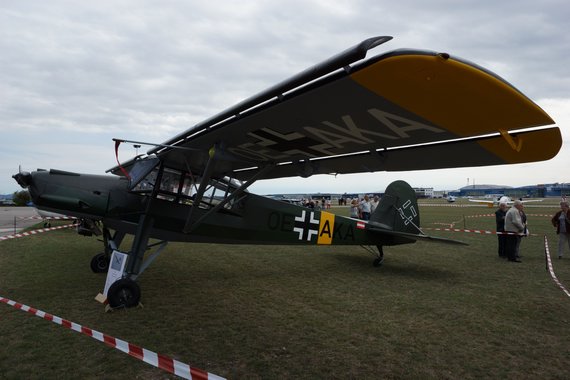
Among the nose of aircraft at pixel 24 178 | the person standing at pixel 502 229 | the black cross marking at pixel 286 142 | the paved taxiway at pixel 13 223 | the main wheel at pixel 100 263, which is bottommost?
the paved taxiway at pixel 13 223

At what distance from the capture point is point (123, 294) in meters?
4.50

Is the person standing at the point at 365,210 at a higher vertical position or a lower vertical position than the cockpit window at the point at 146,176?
lower

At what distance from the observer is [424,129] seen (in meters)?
2.65

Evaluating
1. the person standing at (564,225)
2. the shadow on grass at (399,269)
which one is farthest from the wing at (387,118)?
the person standing at (564,225)

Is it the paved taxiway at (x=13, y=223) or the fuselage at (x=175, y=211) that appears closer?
the fuselage at (x=175, y=211)

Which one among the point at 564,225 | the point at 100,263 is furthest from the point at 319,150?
the point at 564,225

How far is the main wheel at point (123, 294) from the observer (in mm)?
4426

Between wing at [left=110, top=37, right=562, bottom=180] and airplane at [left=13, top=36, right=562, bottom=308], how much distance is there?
1 centimetres

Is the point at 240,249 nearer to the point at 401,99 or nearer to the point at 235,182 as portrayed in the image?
the point at 235,182

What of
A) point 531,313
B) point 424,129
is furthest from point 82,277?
point 531,313

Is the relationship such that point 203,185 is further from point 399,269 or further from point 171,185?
point 399,269

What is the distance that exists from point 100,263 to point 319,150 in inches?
204

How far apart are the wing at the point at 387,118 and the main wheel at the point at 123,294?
1.99 metres

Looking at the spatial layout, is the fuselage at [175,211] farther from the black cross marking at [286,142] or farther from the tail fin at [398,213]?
the black cross marking at [286,142]
